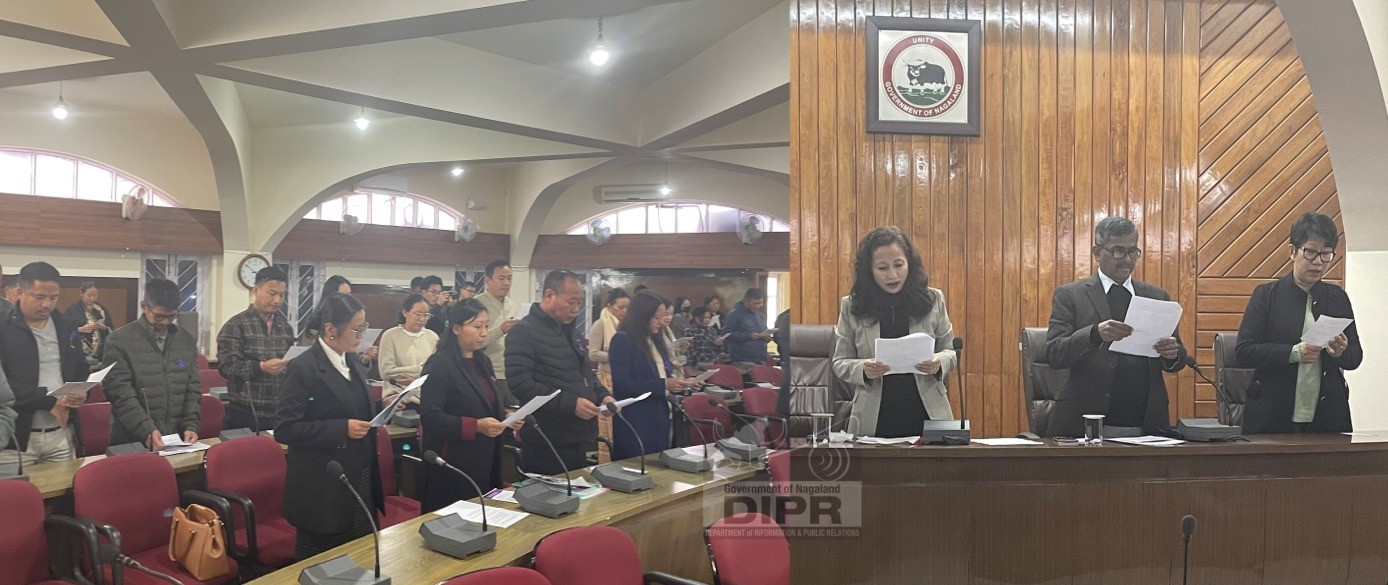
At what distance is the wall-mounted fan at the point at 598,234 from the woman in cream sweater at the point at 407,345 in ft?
8.62

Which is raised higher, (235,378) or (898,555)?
(235,378)

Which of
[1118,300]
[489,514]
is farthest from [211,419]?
[1118,300]

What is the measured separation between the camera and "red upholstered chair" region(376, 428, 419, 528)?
11.0ft

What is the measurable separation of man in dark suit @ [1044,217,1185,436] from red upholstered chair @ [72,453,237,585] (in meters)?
3.26

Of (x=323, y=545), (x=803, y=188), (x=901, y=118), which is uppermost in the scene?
(x=901, y=118)

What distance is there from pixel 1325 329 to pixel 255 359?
4915 millimetres

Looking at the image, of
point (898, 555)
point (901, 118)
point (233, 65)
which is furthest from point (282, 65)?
point (898, 555)

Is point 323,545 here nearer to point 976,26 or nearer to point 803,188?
point 803,188

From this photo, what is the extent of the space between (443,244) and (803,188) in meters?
5.23

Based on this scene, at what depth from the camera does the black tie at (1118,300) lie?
3217mm

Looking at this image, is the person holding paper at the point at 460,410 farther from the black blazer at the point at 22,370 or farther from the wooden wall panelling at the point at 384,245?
the wooden wall panelling at the point at 384,245

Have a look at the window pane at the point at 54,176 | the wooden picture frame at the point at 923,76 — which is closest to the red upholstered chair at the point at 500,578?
the wooden picture frame at the point at 923,76

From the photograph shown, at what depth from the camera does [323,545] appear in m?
2.90

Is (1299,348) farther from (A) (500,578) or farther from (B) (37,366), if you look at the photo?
(B) (37,366)
